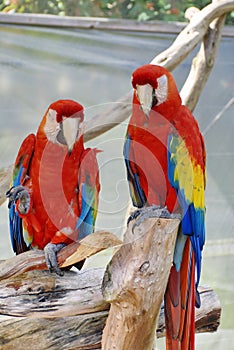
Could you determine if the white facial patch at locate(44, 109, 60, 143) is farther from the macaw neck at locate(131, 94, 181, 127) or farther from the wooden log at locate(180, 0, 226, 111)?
the wooden log at locate(180, 0, 226, 111)

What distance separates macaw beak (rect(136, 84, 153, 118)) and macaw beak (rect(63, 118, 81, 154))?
0.41ft

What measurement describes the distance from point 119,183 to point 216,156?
61 centimetres

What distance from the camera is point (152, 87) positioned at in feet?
4.02

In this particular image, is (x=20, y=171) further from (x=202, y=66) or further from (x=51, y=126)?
(x=202, y=66)

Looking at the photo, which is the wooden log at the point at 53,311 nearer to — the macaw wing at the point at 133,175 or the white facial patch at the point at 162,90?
the macaw wing at the point at 133,175

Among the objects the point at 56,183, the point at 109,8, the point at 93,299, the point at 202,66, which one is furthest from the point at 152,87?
the point at 109,8

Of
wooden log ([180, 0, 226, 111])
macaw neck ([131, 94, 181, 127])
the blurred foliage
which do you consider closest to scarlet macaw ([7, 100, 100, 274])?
macaw neck ([131, 94, 181, 127])

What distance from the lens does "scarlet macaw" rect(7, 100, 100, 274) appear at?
128cm

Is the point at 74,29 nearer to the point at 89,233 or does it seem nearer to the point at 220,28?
the point at 220,28

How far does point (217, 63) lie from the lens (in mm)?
2314

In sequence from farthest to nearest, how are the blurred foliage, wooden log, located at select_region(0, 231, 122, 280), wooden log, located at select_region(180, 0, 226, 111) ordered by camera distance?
the blurred foliage < wooden log, located at select_region(180, 0, 226, 111) < wooden log, located at select_region(0, 231, 122, 280)

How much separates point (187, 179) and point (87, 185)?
0.67 feet

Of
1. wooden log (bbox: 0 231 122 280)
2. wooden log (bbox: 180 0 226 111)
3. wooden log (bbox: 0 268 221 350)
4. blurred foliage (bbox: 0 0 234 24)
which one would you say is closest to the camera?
wooden log (bbox: 0 231 122 280)

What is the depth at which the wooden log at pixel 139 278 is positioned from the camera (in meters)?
1.24
